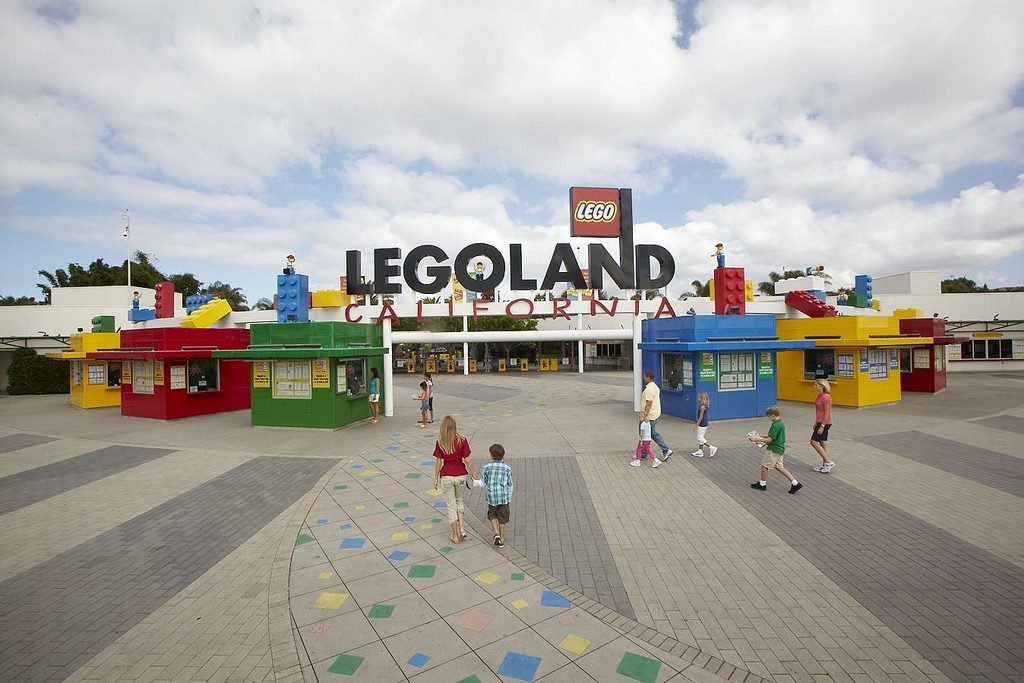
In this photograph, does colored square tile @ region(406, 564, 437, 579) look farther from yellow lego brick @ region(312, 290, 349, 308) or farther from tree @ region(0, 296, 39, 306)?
tree @ region(0, 296, 39, 306)

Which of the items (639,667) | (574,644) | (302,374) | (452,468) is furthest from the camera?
(302,374)

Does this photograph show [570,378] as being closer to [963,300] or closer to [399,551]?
[399,551]

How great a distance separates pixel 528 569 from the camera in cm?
553

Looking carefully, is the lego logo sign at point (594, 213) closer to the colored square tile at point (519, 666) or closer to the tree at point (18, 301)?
the colored square tile at point (519, 666)

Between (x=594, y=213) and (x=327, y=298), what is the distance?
12.7 metres

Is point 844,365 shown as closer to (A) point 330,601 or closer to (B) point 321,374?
(B) point 321,374

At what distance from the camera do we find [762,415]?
1502cm

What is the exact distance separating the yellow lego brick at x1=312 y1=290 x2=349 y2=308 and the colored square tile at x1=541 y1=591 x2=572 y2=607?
1883cm

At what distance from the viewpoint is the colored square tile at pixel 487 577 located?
206 inches

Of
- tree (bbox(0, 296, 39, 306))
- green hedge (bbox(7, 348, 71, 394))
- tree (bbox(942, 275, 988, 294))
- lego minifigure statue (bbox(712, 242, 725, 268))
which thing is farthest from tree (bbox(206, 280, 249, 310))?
tree (bbox(942, 275, 988, 294))

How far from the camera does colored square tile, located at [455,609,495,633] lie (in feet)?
14.5

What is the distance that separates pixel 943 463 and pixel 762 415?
215 inches

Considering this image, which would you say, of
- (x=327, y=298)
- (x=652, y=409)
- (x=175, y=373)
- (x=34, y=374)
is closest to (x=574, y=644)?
(x=652, y=409)

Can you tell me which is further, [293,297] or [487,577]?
[293,297]
